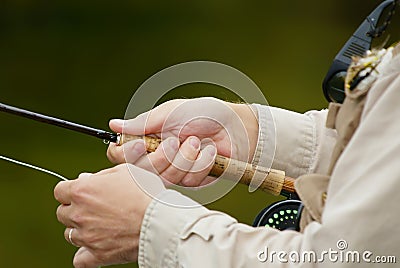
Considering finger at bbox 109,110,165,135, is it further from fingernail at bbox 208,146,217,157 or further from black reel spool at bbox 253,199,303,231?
black reel spool at bbox 253,199,303,231

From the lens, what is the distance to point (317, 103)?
15.8 ft

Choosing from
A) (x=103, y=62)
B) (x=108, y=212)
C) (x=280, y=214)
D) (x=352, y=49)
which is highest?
(x=352, y=49)

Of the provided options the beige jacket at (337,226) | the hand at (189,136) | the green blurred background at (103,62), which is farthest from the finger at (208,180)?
the green blurred background at (103,62)

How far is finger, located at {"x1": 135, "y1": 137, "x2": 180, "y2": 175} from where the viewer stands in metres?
1.43

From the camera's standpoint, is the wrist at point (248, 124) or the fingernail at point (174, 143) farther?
the wrist at point (248, 124)

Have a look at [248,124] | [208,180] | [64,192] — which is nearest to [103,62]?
[248,124]

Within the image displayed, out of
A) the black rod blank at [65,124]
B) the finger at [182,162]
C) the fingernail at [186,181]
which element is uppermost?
the black rod blank at [65,124]

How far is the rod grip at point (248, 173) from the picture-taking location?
4.86 ft

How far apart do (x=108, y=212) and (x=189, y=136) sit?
32 cm

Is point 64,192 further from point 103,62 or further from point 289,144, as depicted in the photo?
point 103,62

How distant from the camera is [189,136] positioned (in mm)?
1547

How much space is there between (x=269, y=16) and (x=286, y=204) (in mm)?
5355

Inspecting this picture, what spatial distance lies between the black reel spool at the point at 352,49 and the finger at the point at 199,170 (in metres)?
0.25

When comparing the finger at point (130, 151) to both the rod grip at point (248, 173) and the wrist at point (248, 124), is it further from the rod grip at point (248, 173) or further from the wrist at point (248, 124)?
the wrist at point (248, 124)
